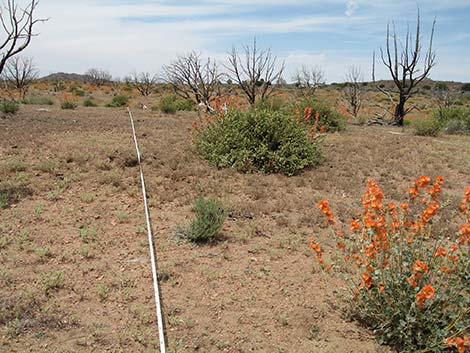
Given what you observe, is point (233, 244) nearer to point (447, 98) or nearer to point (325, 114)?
point (325, 114)

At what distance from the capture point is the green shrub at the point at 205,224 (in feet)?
15.0

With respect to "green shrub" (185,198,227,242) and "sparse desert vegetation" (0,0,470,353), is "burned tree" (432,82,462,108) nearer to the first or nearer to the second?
"sparse desert vegetation" (0,0,470,353)

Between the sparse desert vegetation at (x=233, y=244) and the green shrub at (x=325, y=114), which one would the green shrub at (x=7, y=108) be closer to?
the sparse desert vegetation at (x=233, y=244)

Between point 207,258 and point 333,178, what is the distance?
352 centimetres

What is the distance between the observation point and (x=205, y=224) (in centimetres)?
459

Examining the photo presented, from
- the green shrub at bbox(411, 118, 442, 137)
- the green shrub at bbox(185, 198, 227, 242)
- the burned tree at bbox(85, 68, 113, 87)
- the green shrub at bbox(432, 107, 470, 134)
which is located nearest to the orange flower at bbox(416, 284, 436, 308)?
the green shrub at bbox(185, 198, 227, 242)

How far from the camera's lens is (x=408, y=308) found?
2.84m

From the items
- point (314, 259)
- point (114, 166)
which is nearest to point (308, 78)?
point (114, 166)

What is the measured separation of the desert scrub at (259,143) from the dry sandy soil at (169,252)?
0.96ft

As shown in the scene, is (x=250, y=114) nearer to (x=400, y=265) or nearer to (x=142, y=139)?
(x=142, y=139)

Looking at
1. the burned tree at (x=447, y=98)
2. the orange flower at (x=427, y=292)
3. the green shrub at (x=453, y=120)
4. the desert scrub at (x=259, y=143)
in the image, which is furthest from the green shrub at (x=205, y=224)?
the burned tree at (x=447, y=98)

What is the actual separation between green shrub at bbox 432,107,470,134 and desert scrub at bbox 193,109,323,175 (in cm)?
803

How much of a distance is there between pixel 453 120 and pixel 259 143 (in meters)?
9.86

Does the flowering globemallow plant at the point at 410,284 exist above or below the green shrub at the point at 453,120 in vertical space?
below
